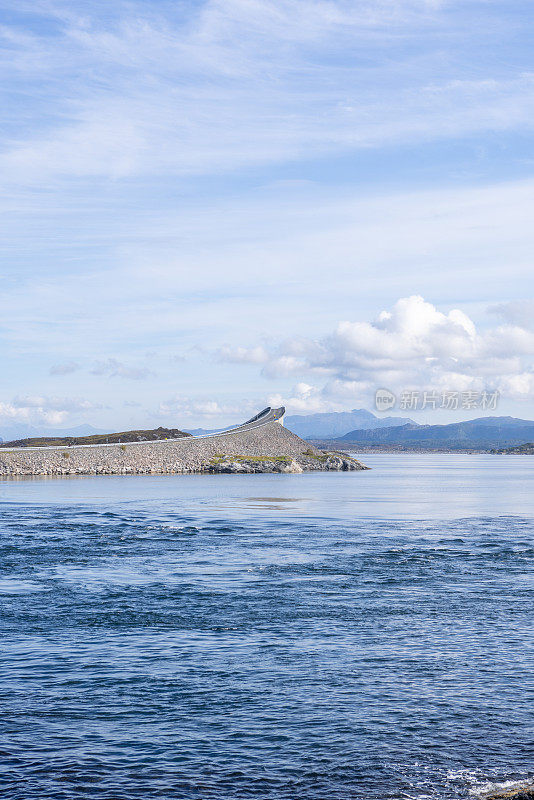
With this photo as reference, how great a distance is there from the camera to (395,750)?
45.0 feet

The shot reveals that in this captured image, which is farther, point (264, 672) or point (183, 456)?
point (183, 456)

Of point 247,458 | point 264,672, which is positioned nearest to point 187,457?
point 247,458

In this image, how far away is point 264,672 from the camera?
18047mm

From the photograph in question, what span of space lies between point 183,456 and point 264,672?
139468mm

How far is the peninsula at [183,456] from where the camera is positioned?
446 feet

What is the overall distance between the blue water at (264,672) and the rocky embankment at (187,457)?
99.8 meters

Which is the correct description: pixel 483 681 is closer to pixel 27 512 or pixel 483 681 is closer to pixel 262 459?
pixel 27 512

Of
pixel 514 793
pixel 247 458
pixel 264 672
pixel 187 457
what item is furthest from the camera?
pixel 247 458

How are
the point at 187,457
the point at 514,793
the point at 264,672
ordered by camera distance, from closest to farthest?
the point at 514,793, the point at 264,672, the point at 187,457

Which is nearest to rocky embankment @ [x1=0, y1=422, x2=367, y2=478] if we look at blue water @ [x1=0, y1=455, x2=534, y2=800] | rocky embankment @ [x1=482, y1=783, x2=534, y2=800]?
blue water @ [x1=0, y1=455, x2=534, y2=800]

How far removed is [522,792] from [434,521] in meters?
47.8

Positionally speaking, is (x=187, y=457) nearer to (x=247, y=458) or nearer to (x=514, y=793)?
(x=247, y=458)

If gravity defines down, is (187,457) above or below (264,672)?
above

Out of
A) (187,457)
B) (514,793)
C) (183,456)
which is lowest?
(514,793)
